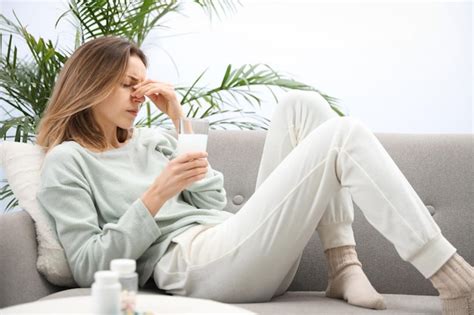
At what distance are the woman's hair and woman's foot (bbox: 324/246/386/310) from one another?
748 mm

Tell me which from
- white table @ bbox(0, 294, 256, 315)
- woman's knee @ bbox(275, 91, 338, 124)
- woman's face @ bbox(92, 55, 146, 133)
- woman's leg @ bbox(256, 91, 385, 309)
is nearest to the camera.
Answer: white table @ bbox(0, 294, 256, 315)

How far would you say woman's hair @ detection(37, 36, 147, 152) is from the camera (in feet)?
6.32

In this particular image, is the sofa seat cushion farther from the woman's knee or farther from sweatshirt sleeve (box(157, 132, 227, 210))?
the woman's knee

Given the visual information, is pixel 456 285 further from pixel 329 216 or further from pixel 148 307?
pixel 148 307

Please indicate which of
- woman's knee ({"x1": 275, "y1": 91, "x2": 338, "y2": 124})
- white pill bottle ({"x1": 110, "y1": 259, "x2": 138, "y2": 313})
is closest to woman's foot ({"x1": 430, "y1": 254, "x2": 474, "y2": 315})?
woman's knee ({"x1": 275, "y1": 91, "x2": 338, "y2": 124})

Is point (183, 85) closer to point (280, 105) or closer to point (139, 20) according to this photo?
point (139, 20)

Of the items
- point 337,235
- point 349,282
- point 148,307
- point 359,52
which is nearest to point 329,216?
point 337,235

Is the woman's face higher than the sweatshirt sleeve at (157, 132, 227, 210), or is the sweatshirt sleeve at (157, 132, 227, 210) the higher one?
the woman's face

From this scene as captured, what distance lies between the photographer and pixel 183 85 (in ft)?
11.2

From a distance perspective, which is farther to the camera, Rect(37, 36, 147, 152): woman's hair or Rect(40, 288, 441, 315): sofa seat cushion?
Rect(37, 36, 147, 152): woman's hair

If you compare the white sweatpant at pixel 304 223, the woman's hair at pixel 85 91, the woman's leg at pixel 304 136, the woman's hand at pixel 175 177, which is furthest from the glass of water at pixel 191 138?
the woman's hair at pixel 85 91

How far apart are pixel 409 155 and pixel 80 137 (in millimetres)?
1008

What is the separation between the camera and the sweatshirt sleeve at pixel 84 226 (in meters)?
1.70

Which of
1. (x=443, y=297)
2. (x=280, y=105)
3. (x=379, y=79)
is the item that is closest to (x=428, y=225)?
(x=443, y=297)
